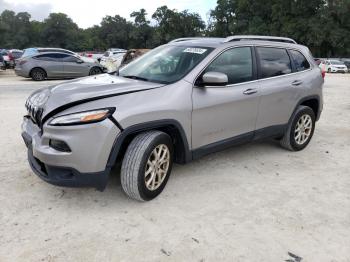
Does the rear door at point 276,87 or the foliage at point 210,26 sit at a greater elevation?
the foliage at point 210,26

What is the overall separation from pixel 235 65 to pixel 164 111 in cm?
130

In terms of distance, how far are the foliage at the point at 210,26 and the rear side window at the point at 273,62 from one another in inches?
1951

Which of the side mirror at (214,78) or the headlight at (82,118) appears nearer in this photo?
the headlight at (82,118)

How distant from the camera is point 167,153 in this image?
12.6ft

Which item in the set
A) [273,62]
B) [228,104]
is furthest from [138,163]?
[273,62]

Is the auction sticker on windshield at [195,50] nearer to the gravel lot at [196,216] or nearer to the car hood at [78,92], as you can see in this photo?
the car hood at [78,92]

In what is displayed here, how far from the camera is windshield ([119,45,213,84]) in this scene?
410cm

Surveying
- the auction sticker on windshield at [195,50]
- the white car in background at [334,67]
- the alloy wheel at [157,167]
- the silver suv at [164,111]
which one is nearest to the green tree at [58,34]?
the white car in background at [334,67]

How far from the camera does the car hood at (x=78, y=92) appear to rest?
136 inches

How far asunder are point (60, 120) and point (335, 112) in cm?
733

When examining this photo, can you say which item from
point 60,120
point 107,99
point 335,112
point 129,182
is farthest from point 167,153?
point 335,112

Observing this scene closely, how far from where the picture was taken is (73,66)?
1670cm

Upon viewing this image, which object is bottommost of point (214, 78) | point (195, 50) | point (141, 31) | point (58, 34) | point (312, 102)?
point (312, 102)

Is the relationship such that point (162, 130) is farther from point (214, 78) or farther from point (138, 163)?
point (214, 78)
